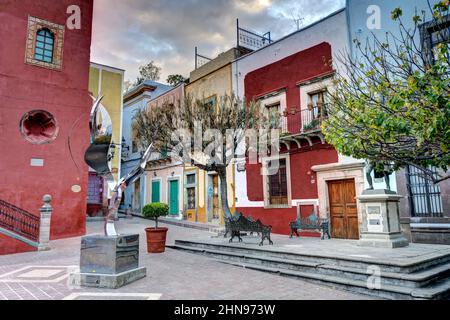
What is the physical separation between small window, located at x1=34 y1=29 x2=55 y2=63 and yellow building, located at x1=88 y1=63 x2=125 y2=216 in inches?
195

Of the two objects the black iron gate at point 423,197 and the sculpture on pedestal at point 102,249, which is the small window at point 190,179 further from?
the sculpture on pedestal at point 102,249

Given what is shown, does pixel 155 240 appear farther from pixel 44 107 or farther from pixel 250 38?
pixel 250 38

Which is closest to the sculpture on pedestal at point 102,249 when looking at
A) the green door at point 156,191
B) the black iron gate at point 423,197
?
the black iron gate at point 423,197

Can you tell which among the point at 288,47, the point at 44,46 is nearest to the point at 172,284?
the point at 288,47

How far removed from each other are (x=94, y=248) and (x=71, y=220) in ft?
25.6

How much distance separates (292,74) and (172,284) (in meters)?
9.71

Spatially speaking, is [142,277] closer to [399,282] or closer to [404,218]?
[399,282]

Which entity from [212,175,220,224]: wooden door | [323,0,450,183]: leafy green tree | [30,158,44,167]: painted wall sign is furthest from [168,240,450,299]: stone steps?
[30,158,44,167]: painted wall sign

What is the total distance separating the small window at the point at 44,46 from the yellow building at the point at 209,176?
6044mm

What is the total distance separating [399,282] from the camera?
5.02 meters

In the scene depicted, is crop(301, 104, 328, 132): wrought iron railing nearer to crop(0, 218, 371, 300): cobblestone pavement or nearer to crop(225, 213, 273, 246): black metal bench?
crop(225, 213, 273, 246): black metal bench

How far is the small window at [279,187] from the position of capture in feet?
40.7

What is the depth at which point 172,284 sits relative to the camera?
545 centimetres
